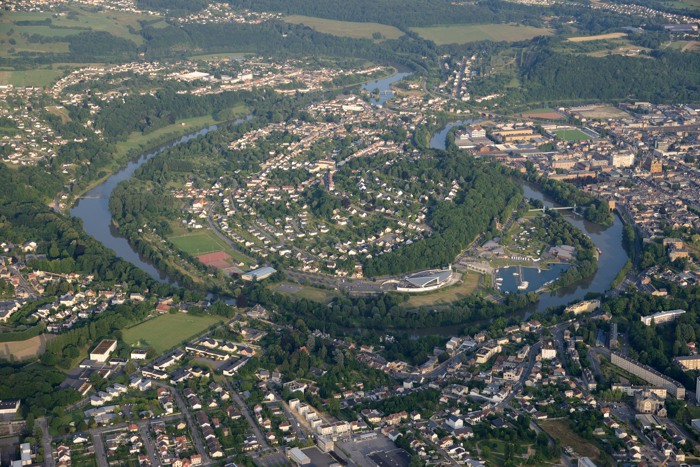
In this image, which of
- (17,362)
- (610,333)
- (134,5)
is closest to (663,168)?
(610,333)

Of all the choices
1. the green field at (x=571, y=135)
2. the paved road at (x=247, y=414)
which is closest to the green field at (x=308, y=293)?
the paved road at (x=247, y=414)

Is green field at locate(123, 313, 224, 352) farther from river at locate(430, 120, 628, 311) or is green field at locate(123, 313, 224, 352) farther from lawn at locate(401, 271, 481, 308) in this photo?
river at locate(430, 120, 628, 311)

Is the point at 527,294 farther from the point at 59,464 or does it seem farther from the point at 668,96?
the point at 668,96

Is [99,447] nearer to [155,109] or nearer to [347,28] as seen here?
[155,109]

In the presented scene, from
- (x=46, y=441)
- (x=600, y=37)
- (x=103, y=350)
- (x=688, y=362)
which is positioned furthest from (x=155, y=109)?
(x=688, y=362)

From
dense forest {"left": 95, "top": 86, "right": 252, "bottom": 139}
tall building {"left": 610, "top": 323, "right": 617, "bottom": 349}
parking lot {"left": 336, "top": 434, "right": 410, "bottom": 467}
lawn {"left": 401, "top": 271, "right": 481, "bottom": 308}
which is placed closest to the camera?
parking lot {"left": 336, "top": 434, "right": 410, "bottom": 467}

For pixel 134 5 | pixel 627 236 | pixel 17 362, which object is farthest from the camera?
pixel 134 5

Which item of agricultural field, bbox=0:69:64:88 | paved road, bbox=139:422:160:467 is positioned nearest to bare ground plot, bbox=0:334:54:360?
paved road, bbox=139:422:160:467
